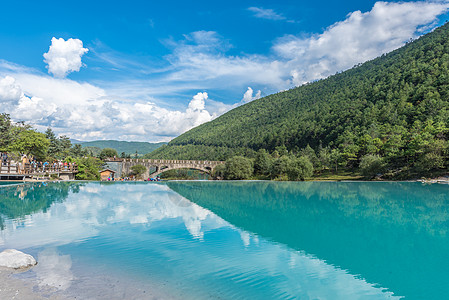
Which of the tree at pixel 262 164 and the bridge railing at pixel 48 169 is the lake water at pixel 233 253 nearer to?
the bridge railing at pixel 48 169

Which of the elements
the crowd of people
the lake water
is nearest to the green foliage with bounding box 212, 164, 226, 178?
the crowd of people

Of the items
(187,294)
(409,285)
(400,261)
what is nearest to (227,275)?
(187,294)

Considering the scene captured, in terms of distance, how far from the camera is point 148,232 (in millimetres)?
12367

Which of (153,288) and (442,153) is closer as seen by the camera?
(153,288)

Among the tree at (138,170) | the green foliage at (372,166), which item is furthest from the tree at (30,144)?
the green foliage at (372,166)

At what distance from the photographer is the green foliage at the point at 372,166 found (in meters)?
48.1

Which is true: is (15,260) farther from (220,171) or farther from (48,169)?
(220,171)

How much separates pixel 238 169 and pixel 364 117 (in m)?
50.0

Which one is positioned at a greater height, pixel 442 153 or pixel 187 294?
pixel 442 153

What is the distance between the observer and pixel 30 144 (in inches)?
1757

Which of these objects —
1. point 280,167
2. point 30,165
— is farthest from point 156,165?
point 30,165

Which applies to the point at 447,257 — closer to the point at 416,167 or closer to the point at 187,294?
the point at 187,294

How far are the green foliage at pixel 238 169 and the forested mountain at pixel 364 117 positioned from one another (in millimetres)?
21088

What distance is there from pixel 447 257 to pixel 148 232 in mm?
10979
